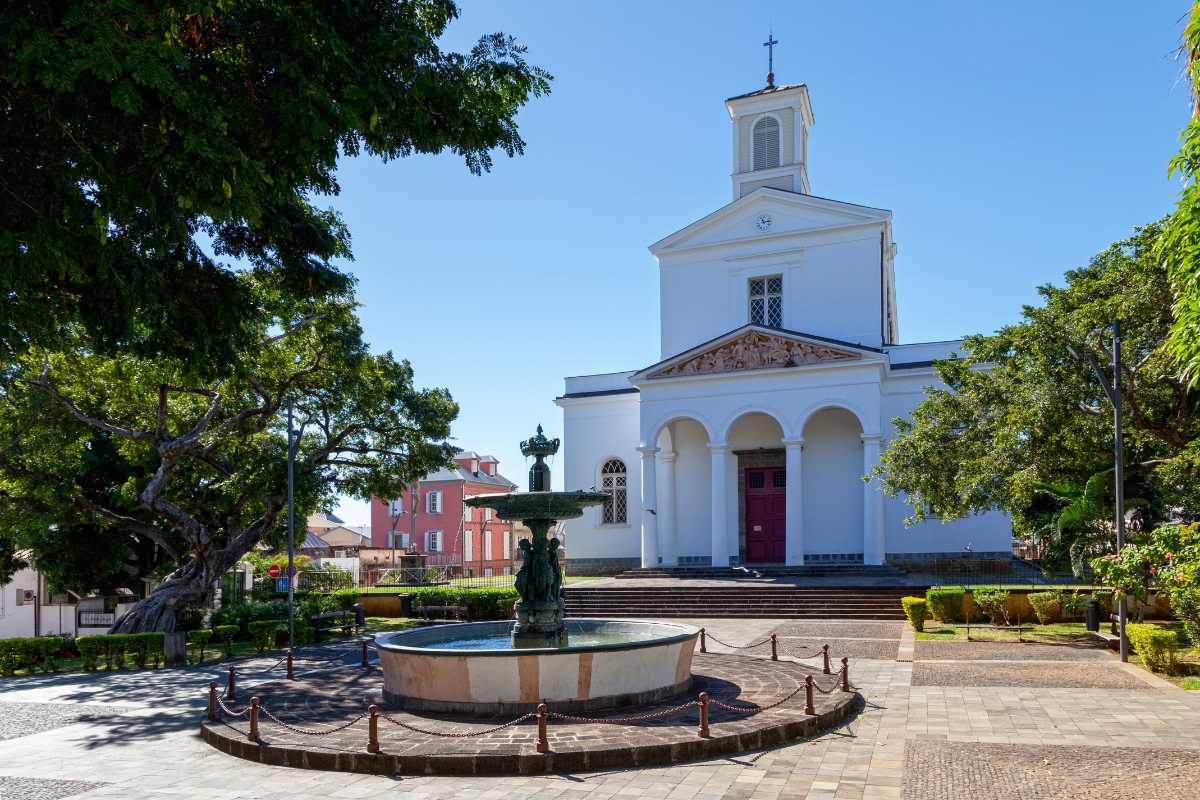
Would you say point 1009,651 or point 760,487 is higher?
point 760,487

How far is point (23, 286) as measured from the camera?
7.36 metres

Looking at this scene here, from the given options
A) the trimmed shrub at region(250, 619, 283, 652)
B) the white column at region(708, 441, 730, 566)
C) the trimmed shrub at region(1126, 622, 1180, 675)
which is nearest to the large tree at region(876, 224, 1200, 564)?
the trimmed shrub at region(1126, 622, 1180, 675)

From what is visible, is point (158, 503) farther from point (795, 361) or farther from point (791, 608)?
point (795, 361)

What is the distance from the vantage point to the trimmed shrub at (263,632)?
20.1 meters

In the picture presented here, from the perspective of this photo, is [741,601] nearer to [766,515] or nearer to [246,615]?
[766,515]

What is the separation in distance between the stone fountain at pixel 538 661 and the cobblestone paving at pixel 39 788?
3.61m

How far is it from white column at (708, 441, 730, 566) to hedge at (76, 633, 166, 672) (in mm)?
17084

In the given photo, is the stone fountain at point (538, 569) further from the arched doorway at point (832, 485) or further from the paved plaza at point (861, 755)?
the arched doorway at point (832, 485)

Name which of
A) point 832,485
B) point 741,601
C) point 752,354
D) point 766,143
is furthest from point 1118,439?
point 766,143

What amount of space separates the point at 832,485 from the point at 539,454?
19304 mm

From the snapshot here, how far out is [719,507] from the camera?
30172 millimetres

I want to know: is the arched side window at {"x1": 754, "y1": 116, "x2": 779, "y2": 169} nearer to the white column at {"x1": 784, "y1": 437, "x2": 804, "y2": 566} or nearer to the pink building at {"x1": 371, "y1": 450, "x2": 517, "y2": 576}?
the white column at {"x1": 784, "y1": 437, "x2": 804, "y2": 566}

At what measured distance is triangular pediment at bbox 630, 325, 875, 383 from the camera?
29.2 metres

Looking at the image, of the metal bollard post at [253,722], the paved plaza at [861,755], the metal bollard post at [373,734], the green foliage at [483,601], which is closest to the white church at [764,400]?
the green foliage at [483,601]
